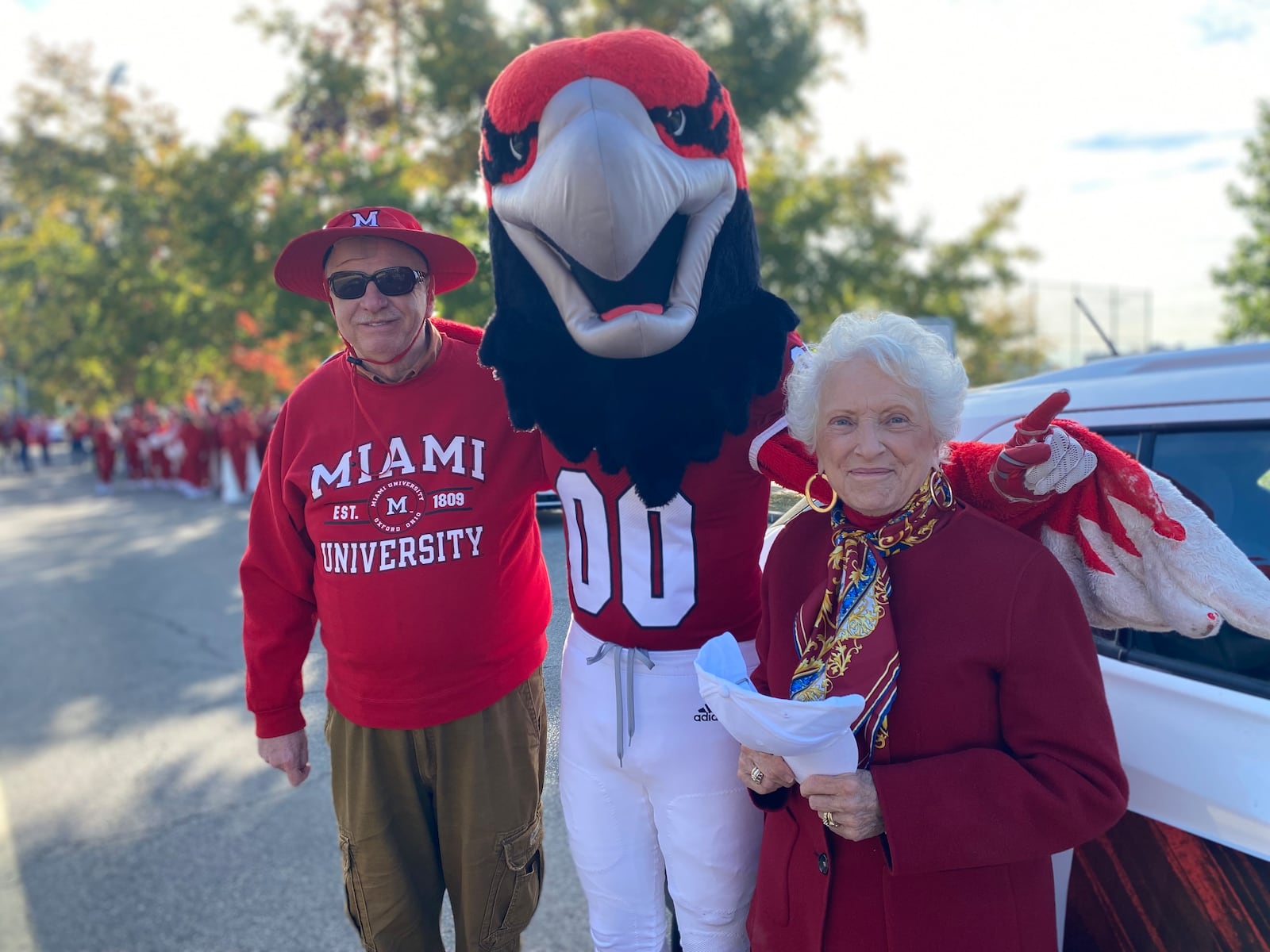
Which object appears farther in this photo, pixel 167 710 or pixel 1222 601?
pixel 167 710

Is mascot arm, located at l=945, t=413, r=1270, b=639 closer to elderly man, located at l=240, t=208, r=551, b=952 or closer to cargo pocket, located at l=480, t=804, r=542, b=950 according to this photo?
elderly man, located at l=240, t=208, r=551, b=952

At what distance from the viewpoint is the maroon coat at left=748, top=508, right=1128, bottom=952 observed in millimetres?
1336

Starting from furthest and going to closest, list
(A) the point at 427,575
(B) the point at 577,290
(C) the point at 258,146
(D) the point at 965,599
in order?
(C) the point at 258,146, (A) the point at 427,575, (B) the point at 577,290, (D) the point at 965,599

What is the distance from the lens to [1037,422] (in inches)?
59.6

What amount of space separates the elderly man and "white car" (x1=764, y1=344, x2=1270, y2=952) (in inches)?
30.7

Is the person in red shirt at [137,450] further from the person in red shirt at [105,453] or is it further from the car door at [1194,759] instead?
the car door at [1194,759]

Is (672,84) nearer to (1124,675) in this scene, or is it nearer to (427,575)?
(427,575)

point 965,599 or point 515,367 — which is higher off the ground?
point 515,367

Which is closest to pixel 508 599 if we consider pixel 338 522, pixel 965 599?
pixel 338 522

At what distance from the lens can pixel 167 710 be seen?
16.8ft

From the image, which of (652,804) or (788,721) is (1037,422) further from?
(652,804)

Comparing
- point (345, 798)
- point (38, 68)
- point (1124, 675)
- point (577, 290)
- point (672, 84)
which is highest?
point (38, 68)

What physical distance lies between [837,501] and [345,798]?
1.49 metres

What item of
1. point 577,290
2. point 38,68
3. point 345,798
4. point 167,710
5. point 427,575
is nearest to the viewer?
point 577,290
